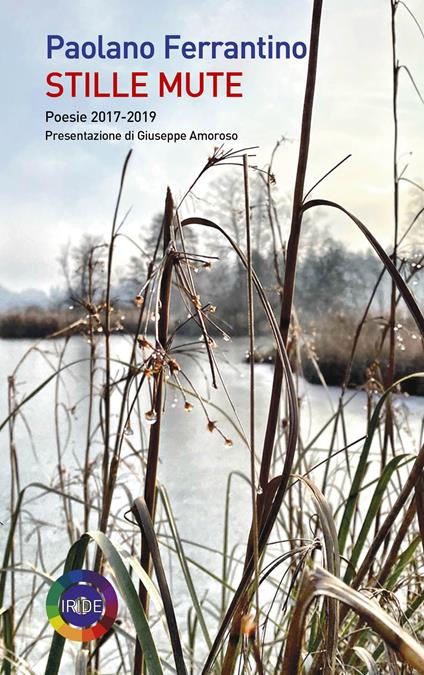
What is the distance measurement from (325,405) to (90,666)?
7.76 ft

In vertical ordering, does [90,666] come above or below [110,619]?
below

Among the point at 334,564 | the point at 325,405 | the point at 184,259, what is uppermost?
the point at 184,259

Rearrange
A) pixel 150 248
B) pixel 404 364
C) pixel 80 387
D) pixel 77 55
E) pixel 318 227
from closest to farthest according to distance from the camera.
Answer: pixel 77 55
pixel 150 248
pixel 404 364
pixel 80 387
pixel 318 227

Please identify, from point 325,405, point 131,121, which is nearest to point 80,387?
point 325,405

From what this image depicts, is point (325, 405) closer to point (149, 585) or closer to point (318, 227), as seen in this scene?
point (318, 227)

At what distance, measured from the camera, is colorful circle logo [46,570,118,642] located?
1.22 ft

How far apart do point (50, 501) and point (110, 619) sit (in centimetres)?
192

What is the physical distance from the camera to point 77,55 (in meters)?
0.56

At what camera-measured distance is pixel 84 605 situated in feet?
→ 1.27

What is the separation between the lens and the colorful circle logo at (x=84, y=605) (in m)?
0.37

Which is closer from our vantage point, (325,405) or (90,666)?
(90,666)

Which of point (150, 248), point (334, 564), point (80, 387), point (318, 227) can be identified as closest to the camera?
point (334, 564)

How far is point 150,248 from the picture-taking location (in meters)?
2.34

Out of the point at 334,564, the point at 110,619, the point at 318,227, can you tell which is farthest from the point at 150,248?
the point at 334,564
